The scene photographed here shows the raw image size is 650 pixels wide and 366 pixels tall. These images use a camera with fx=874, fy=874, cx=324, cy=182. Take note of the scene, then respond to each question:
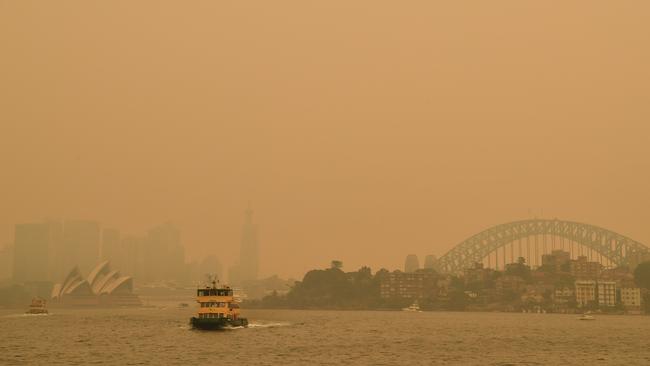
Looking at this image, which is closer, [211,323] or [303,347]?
[303,347]

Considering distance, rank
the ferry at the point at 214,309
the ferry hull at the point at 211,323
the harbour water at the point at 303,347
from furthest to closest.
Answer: the ferry at the point at 214,309
the ferry hull at the point at 211,323
the harbour water at the point at 303,347

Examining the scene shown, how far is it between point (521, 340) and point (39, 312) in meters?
97.6

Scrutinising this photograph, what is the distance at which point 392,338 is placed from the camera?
93.6 metres

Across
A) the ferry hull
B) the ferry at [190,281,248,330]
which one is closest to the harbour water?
the ferry hull

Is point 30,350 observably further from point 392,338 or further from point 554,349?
point 554,349

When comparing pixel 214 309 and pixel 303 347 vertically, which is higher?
pixel 214 309

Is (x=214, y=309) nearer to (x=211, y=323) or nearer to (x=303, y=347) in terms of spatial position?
(x=211, y=323)

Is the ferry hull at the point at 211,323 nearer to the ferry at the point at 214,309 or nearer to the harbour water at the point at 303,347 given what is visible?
the ferry at the point at 214,309

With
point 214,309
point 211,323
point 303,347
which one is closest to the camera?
point 303,347

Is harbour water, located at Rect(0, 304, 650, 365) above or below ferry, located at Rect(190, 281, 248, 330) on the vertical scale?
below

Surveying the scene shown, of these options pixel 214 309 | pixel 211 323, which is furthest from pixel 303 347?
pixel 214 309

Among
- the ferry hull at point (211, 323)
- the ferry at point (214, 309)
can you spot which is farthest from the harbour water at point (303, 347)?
the ferry at point (214, 309)

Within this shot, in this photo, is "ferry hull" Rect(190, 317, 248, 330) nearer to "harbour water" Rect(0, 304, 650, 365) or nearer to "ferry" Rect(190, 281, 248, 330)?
"ferry" Rect(190, 281, 248, 330)

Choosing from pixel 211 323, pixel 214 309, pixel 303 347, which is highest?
pixel 214 309
